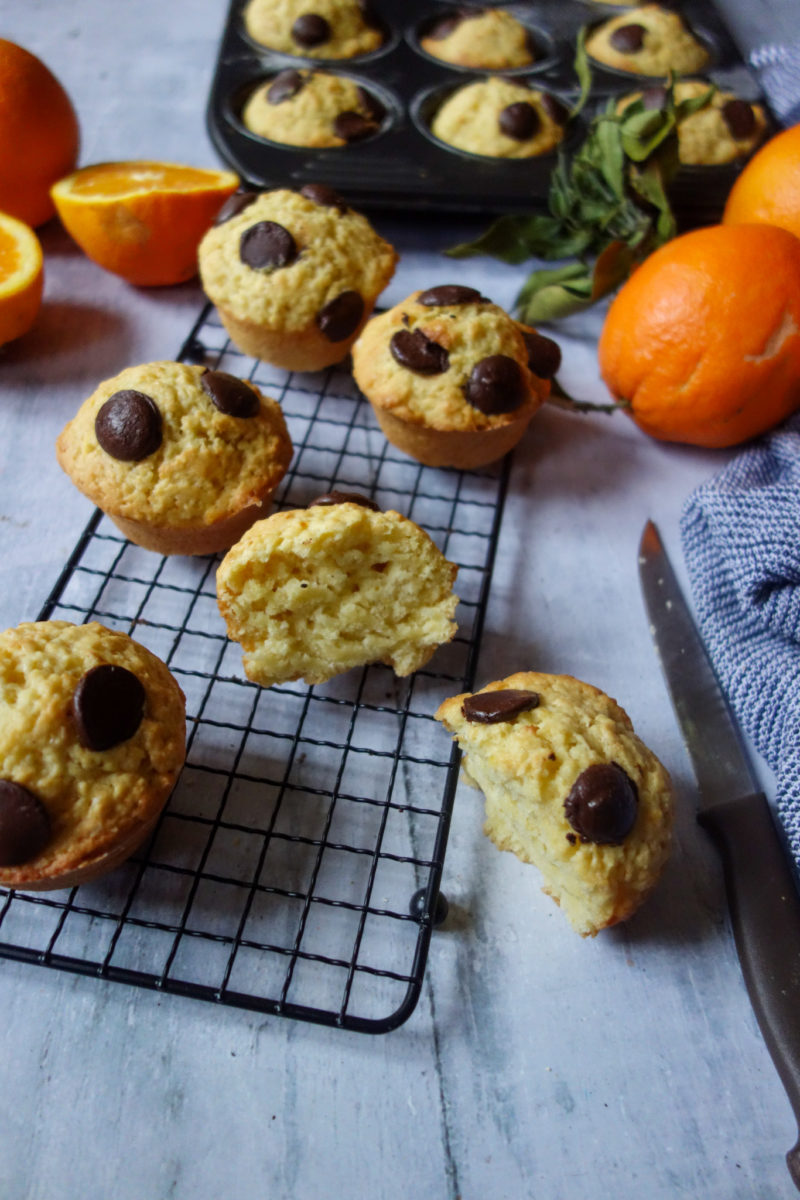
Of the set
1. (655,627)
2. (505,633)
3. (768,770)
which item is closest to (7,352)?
(505,633)

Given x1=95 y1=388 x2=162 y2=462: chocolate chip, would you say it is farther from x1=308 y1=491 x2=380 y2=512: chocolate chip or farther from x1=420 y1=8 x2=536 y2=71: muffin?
x1=420 y1=8 x2=536 y2=71: muffin

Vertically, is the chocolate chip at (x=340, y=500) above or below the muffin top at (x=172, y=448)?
above

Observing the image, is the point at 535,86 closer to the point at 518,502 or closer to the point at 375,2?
the point at 375,2

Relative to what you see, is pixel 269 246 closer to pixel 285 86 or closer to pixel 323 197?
pixel 323 197

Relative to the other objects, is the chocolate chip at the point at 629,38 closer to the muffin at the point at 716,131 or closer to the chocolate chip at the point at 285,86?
the muffin at the point at 716,131

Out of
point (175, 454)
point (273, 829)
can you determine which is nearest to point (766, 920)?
point (273, 829)

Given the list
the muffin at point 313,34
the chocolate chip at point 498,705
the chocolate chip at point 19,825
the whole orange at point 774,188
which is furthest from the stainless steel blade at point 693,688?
the muffin at point 313,34
